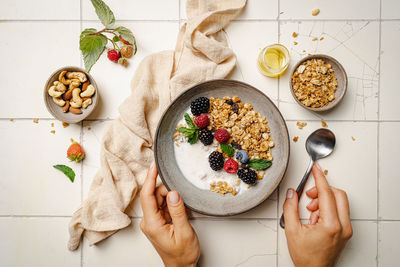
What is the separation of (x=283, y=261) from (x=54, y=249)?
2.88 ft

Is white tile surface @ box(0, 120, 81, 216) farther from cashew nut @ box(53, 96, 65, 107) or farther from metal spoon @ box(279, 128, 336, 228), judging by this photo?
metal spoon @ box(279, 128, 336, 228)

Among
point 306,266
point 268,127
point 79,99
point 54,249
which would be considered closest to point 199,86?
point 268,127

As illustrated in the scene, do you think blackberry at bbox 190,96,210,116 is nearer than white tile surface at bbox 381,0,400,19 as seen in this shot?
Yes

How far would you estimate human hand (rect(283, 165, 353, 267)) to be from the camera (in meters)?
Result: 0.87

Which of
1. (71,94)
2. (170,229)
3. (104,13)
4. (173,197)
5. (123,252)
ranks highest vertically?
(104,13)

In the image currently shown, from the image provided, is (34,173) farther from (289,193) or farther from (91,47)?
(289,193)

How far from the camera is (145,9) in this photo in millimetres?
973

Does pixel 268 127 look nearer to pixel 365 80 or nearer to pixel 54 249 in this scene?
pixel 365 80

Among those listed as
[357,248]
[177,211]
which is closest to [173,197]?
[177,211]

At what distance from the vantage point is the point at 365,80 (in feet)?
3.22

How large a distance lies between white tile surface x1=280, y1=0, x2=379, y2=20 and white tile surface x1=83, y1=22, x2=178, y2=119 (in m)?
0.42

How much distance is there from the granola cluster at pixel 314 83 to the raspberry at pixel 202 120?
0.33 m

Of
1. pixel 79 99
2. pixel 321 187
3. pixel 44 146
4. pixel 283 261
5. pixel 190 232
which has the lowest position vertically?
pixel 283 261

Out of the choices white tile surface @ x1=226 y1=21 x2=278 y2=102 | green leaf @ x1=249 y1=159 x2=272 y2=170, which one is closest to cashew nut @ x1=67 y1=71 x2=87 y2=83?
white tile surface @ x1=226 y1=21 x2=278 y2=102
